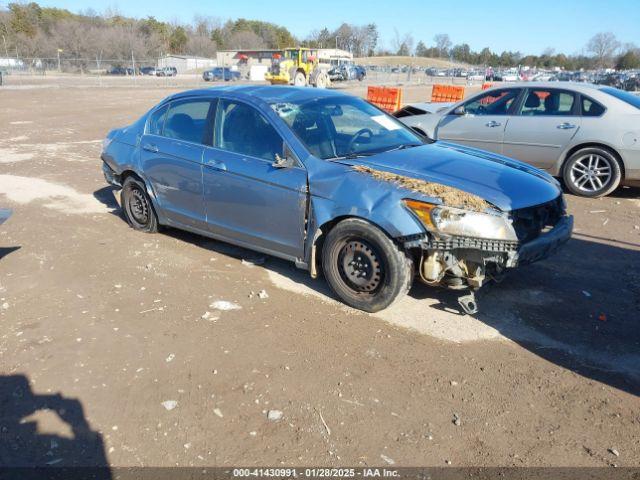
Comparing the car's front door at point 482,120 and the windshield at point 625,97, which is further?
the car's front door at point 482,120

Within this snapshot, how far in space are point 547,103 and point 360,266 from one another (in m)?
5.49

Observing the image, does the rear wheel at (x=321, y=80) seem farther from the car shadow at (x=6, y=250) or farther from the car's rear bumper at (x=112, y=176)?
the car shadow at (x=6, y=250)

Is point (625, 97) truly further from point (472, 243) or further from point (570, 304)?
point (472, 243)

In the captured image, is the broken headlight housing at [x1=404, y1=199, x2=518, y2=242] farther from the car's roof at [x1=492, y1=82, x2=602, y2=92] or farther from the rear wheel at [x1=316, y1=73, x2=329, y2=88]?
the rear wheel at [x1=316, y1=73, x2=329, y2=88]

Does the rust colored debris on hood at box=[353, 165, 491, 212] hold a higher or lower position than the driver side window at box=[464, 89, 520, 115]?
lower

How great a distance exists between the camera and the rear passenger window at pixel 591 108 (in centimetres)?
788

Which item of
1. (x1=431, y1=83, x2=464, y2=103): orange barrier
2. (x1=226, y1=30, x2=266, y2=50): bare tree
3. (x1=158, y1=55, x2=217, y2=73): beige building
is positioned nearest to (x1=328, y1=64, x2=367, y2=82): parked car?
(x1=158, y1=55, x2=217, y2=73): beige building

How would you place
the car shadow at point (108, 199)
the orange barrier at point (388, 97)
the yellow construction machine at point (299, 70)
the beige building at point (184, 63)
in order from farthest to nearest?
1. the beige building at point (184, 63)
2. the yellow construction machine at point (299, 70)
3. the orange barrier at point (388, 97)
4. the car shadow at point (108, 199)

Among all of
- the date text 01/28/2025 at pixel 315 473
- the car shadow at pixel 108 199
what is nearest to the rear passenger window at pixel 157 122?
the car shadow at pixel 108 199

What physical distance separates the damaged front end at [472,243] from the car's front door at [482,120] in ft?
14.6

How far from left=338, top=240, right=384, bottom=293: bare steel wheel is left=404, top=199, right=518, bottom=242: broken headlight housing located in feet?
1.80

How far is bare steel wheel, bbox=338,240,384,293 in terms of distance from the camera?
4.31 m

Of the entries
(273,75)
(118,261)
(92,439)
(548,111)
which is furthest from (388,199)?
(273,75)

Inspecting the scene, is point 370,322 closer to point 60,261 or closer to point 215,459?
point 215,459
